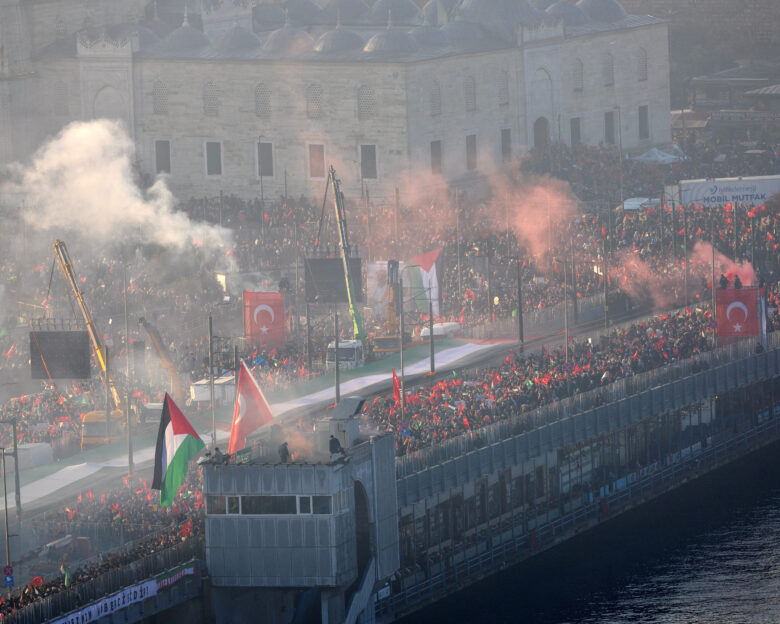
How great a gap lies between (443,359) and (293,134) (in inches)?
1559

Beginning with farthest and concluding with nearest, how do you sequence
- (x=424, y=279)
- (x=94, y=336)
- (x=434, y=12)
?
(x=434, y=12) < (x=424, y=279) < (x=94, y=336)

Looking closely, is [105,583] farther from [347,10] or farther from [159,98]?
[347,10]

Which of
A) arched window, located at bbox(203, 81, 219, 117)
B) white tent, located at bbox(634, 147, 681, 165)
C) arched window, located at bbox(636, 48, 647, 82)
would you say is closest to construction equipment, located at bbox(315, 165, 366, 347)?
arched window, located at bbox(203, 81, 219, 117)

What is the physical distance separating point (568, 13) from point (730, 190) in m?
30.4

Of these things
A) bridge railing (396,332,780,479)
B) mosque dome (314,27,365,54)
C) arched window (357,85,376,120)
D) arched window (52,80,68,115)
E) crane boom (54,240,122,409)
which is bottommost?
bridge railing (396,332,780,479)

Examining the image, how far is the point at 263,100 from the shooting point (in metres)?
138

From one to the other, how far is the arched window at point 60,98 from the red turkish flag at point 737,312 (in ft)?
188

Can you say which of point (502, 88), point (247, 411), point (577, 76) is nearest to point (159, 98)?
point (502, 88)

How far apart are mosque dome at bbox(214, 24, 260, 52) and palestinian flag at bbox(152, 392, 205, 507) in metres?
67.8

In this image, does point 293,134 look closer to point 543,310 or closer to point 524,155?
point 524,155

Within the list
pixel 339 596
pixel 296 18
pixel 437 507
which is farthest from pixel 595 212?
pixel 339 596

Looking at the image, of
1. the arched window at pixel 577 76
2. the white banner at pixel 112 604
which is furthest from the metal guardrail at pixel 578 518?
the arched window at pixel 577 76

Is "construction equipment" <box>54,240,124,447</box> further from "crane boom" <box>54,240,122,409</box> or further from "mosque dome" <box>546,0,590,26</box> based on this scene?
"mosque dome" <box>546,0,590,26</box>

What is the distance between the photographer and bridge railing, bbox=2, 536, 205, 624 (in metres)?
62.3
